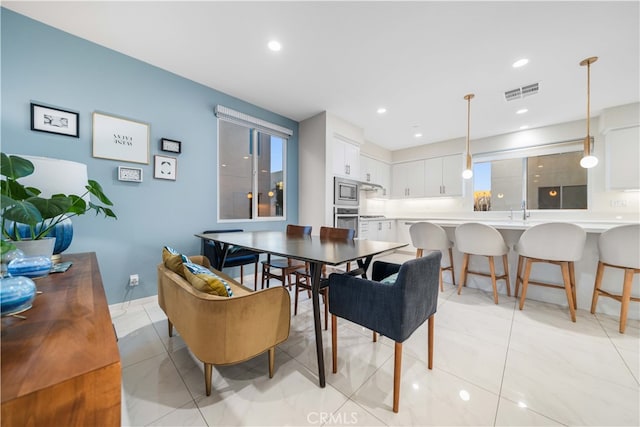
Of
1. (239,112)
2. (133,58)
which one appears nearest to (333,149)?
(239,112)

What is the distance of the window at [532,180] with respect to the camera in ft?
13.1

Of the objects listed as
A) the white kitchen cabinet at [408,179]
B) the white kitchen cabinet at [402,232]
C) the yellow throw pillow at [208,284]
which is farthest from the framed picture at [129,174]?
the white kitchen cabinet at [408,179]

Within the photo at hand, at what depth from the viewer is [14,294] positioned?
63cm

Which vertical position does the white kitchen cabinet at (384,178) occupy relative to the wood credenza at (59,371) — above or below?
above

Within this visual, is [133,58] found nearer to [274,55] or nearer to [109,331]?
[274,55]

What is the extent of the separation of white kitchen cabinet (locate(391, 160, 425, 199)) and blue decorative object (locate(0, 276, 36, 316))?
5.75 metres

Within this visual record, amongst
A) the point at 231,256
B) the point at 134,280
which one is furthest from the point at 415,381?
the point at 134,280

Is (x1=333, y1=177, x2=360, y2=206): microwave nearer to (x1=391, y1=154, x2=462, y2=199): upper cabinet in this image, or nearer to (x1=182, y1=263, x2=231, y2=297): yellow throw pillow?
(x1=391, y1=154, x2=462, y2=199): upper cabinet

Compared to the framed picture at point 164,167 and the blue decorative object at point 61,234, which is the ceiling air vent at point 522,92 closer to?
the framed picture at point 164,167

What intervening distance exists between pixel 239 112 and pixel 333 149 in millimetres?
1528

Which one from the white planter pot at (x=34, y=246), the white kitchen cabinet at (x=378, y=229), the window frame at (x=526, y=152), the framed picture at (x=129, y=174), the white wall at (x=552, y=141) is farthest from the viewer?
the white kitchen cabinet at (x=378, y=229)

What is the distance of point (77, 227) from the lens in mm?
2133

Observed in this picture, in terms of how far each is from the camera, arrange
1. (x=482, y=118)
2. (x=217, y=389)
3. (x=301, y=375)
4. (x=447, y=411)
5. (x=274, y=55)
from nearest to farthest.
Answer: (x=447, y=411) < (x=217, y=389) < (x=301, y=375) < (x=274, y=55) < (x=482, y=118)

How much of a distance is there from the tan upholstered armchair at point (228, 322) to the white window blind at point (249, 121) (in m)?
2.42
